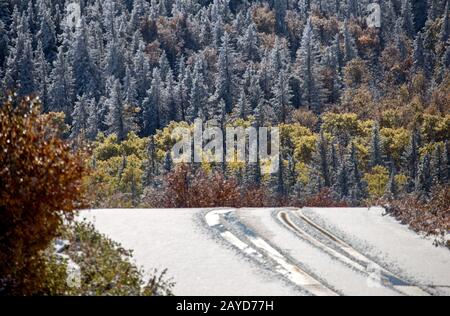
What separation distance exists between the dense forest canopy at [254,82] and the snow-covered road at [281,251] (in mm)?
82285

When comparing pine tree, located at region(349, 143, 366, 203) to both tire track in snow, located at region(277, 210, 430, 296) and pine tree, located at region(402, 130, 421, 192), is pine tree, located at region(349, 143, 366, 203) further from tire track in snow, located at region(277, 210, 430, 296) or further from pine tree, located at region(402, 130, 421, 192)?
tire track in snow, located at region(277, 210, 430, 296)

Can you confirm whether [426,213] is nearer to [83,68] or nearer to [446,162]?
[446,162]

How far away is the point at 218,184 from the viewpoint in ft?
85.0

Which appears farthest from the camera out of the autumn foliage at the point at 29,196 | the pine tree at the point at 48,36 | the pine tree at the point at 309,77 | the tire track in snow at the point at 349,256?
the pine tree at the point at 48,36

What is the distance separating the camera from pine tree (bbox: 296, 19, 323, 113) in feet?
478

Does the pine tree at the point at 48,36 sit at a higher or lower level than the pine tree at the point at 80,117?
higher

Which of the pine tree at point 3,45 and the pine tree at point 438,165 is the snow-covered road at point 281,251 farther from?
the pine tree at point 3,45

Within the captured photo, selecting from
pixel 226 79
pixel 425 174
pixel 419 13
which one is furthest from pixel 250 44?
pixel 425 174

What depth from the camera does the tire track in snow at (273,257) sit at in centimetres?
1290

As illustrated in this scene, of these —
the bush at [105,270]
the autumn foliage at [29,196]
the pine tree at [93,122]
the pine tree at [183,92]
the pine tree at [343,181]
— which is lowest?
the pine tree at [343,181]

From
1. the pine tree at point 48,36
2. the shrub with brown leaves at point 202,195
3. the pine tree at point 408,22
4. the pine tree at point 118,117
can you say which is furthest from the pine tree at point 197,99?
the shrub with brown leaves at point 202,195

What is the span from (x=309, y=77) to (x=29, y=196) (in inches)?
5476

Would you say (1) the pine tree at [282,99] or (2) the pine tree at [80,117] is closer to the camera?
(2) the pine tree at [80,117]

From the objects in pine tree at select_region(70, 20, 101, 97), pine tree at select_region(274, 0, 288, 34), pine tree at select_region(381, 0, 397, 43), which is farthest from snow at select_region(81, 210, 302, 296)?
pine tree at select_region(274, 0, 288, 34)
